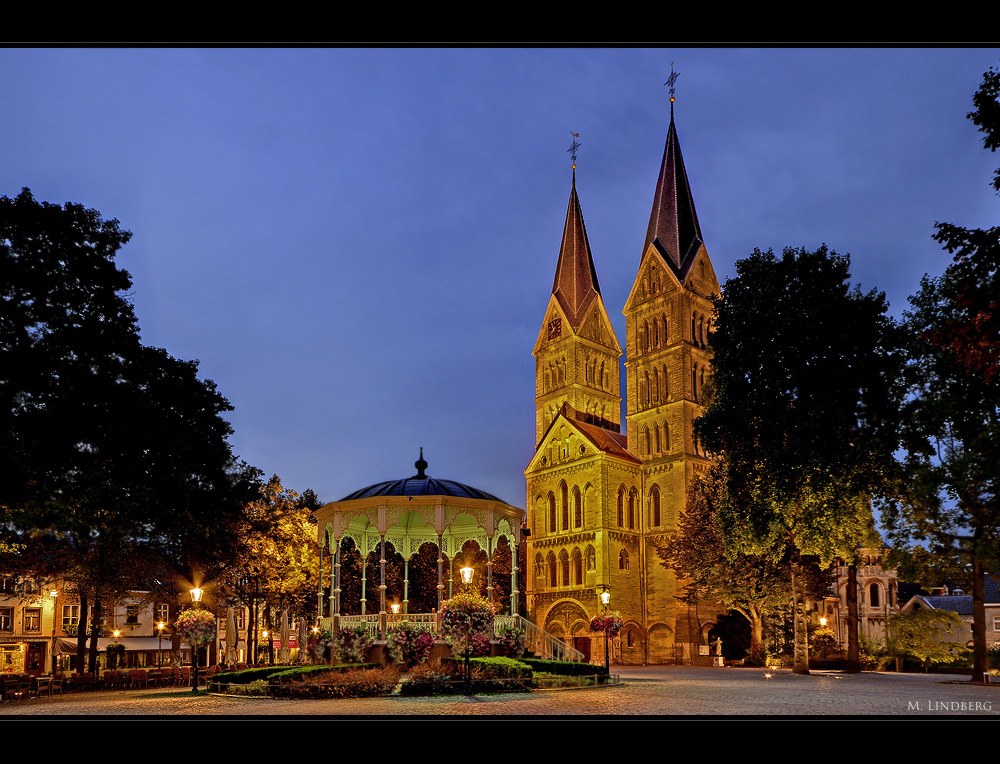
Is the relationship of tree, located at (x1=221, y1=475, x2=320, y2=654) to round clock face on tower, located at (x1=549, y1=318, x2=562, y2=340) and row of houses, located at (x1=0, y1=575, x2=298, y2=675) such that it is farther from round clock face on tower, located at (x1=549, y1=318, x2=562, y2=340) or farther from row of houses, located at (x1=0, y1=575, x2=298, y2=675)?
round clock face on tower, located at (x1=549, y1=318, x2=562, y2=340)

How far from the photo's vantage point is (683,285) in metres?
69.8

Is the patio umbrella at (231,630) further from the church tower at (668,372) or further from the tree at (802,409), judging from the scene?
the tree at (802,409)

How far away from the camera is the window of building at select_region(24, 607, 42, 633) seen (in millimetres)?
56219

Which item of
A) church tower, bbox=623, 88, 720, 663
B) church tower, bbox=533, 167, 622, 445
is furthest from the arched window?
church tower, bbox=533, 167, 622, 445

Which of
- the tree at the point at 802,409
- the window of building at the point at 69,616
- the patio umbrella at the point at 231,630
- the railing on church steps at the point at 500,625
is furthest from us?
the window of building at the point at 69,616

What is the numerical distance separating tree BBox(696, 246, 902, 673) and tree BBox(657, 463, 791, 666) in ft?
10.7

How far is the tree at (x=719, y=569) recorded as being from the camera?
39.5 metres

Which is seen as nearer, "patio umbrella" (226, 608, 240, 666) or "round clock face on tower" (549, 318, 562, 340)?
"patio umbrella" (226, 608, 240, 666)

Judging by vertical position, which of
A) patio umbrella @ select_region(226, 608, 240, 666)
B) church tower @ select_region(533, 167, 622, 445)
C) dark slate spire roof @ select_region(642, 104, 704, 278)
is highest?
dark slate spire roof @ select_region(642, 104, 704, 278)

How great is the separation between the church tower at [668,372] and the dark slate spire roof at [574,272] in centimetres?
837

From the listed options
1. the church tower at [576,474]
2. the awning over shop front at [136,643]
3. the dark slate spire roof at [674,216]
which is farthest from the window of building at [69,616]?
the dark slate spire roof at [674,216]

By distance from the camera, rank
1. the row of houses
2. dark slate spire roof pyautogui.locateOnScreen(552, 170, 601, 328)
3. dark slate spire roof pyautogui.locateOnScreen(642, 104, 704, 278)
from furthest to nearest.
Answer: dark slate spire roof pyautogui.locateOnScreen(552, 170, 601, 328)
dark slate spire roof pyautogui.locateOnScreen(642, 104, 704, 278)
the row of houses

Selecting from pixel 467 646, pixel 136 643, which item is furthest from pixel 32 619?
pixel 467 646
